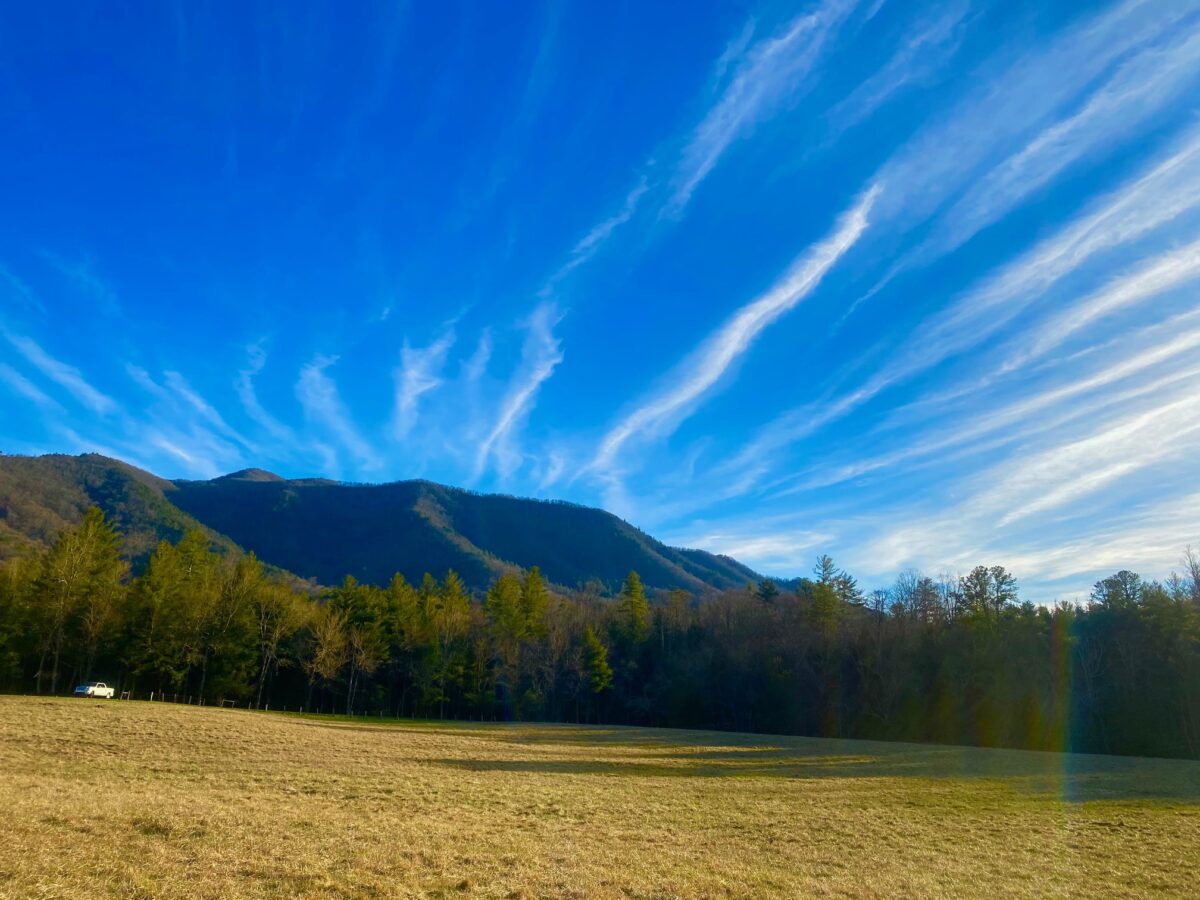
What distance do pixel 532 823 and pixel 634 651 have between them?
2685 inches

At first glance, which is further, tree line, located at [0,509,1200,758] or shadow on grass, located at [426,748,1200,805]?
tree line, located at [0,509,1200,758]

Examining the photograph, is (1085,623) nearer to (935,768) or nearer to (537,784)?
(935,768)

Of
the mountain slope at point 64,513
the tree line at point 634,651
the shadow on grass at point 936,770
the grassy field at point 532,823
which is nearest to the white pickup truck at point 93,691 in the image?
the tree line at point 634,651

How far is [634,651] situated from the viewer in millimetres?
82875

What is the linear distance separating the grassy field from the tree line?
2645 centimetres

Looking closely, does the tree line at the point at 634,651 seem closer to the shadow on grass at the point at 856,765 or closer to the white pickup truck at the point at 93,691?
the white pickup truck at the point at 93,691

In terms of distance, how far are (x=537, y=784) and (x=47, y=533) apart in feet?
533

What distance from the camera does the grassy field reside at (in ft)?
35.3

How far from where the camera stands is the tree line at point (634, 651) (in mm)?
56750

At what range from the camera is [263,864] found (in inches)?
421

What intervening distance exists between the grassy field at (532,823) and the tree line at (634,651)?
26452 millimetres

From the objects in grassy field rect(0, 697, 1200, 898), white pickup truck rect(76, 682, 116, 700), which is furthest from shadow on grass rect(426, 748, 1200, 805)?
white pickup truck rect(76, 682, 116, 700)

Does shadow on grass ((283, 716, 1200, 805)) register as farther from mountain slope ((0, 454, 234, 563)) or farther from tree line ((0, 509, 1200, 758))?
mountain slope ((0, 454, 234, 563))

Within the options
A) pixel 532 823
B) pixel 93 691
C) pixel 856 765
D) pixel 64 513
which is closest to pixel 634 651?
pixel 856 765
